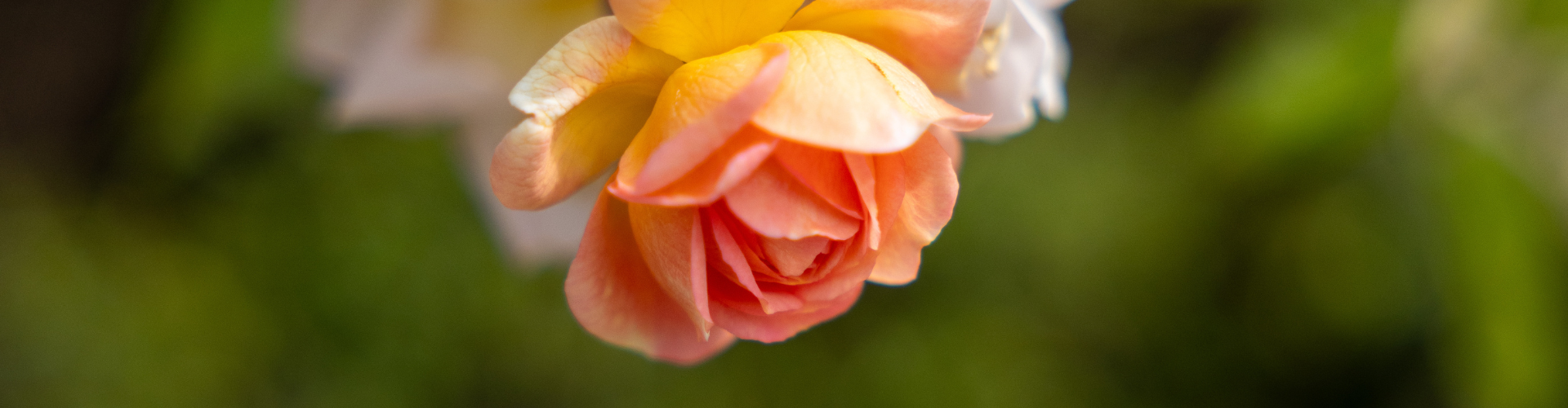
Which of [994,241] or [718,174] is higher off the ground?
[718,174]

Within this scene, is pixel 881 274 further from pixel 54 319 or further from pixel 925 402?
pixel 54 319

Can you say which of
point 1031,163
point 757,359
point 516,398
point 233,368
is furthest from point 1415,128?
point 233,368

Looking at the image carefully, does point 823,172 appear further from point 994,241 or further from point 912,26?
point 994,241

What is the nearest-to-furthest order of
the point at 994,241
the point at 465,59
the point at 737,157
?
the point at 737,157, the point at 465,59, the point at 994,241

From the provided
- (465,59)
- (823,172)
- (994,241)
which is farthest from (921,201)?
(994,241)

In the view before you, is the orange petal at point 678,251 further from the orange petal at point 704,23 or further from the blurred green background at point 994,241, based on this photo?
the blurred green background at point 994,241

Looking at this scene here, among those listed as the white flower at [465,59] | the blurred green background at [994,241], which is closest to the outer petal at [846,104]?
the white flower at [465,59]
